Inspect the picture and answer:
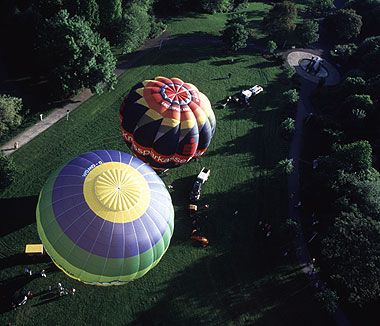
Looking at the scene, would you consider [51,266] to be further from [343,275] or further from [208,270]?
[343,275]

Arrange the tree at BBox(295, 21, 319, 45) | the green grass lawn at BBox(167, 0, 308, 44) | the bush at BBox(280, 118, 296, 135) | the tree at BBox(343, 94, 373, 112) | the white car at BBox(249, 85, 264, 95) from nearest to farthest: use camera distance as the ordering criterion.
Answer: the bush at BBox(280, 118, 296, 135)
the tree at BBox(343, 94, 373, 112)
the white car at BBox(249, 85, 264, 95)
the green grass lawn at BBox(167, 0, 308, 44)
the tree at BBox(295, 21, 319, 45)

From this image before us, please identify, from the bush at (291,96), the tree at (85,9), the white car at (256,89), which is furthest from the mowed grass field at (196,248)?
the tree at (85,9)

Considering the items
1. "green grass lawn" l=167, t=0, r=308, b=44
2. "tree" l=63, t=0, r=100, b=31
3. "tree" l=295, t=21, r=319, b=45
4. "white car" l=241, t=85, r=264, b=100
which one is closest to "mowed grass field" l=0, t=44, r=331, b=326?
"white car" l=241, t=85, r=264, b=100

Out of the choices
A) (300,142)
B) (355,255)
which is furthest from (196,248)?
(300,142)

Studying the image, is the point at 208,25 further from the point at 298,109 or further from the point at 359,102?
the point at 359,102

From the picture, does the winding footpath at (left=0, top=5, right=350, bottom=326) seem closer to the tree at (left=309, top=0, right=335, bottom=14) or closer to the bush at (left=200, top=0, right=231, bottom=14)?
the bush at (left=200, top=0, right=231, bottom=14)

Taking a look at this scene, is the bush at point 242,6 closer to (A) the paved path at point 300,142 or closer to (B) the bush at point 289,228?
(A) the paved path at point 300,142
